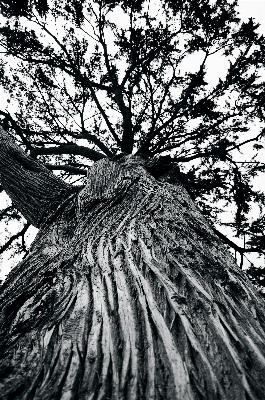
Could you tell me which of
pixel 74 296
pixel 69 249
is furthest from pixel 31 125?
pixel 74 296

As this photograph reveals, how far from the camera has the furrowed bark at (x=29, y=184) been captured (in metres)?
2.13

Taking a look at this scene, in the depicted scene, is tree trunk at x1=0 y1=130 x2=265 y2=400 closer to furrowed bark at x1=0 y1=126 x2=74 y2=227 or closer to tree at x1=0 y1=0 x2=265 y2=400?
tree at x1=0 y1=0 x2=265 y2=400

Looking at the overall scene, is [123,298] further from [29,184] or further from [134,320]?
[29,184]

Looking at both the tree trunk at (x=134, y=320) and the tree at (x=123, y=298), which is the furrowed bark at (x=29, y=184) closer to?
the tree at (x=123, y=298)

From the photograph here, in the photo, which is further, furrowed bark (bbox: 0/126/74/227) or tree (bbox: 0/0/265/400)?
furrowed bark (bbox: 0/126/74/227)

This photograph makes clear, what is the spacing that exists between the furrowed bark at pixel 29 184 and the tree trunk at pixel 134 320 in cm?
89

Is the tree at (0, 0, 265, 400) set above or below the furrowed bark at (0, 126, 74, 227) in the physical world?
below

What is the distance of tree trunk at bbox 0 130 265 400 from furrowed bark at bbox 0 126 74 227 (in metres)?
0.89

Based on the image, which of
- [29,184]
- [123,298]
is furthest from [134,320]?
[29,184]

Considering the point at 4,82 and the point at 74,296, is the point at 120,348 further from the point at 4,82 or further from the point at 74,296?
the point at 4,82

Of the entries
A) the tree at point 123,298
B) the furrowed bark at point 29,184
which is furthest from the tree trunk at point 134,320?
the furrowed bark at point 29,184

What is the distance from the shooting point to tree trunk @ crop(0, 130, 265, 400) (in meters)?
0.51

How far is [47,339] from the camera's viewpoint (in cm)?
63

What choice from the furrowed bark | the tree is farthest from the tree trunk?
the furrowed bark
